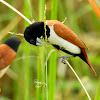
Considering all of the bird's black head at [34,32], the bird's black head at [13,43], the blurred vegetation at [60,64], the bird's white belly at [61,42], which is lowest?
the blurred vegetation at [60,64]

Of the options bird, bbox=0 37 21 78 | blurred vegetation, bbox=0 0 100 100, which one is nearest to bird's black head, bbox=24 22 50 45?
bird, bbox=0 37 21 78

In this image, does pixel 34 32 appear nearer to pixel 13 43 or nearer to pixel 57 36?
pixel 57 36

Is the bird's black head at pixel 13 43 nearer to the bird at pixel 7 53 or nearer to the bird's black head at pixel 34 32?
the bird at pixel 7 53

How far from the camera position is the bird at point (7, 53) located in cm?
115

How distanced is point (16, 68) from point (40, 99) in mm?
1521

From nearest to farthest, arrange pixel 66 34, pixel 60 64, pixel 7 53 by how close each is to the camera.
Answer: pixel 66 34 < pixel 7 53 < pixel 60 64

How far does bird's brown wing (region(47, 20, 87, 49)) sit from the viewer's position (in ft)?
3.55

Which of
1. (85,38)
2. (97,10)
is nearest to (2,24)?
(85,38)

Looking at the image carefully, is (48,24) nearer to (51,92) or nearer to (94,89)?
(51,92)

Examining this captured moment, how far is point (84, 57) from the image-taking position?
1.16 m

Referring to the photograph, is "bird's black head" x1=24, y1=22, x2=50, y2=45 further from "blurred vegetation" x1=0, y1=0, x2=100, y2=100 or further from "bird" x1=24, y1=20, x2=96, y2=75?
"blurred vegetation" x1=0, y1=0, x2=100, y2=100

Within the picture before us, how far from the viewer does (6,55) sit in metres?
1.24

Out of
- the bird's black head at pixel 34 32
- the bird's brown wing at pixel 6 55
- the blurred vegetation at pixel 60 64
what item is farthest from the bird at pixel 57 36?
the blurred vegetation at pixel 60 64

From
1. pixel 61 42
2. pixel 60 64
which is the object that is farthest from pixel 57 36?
pixel 60 64
